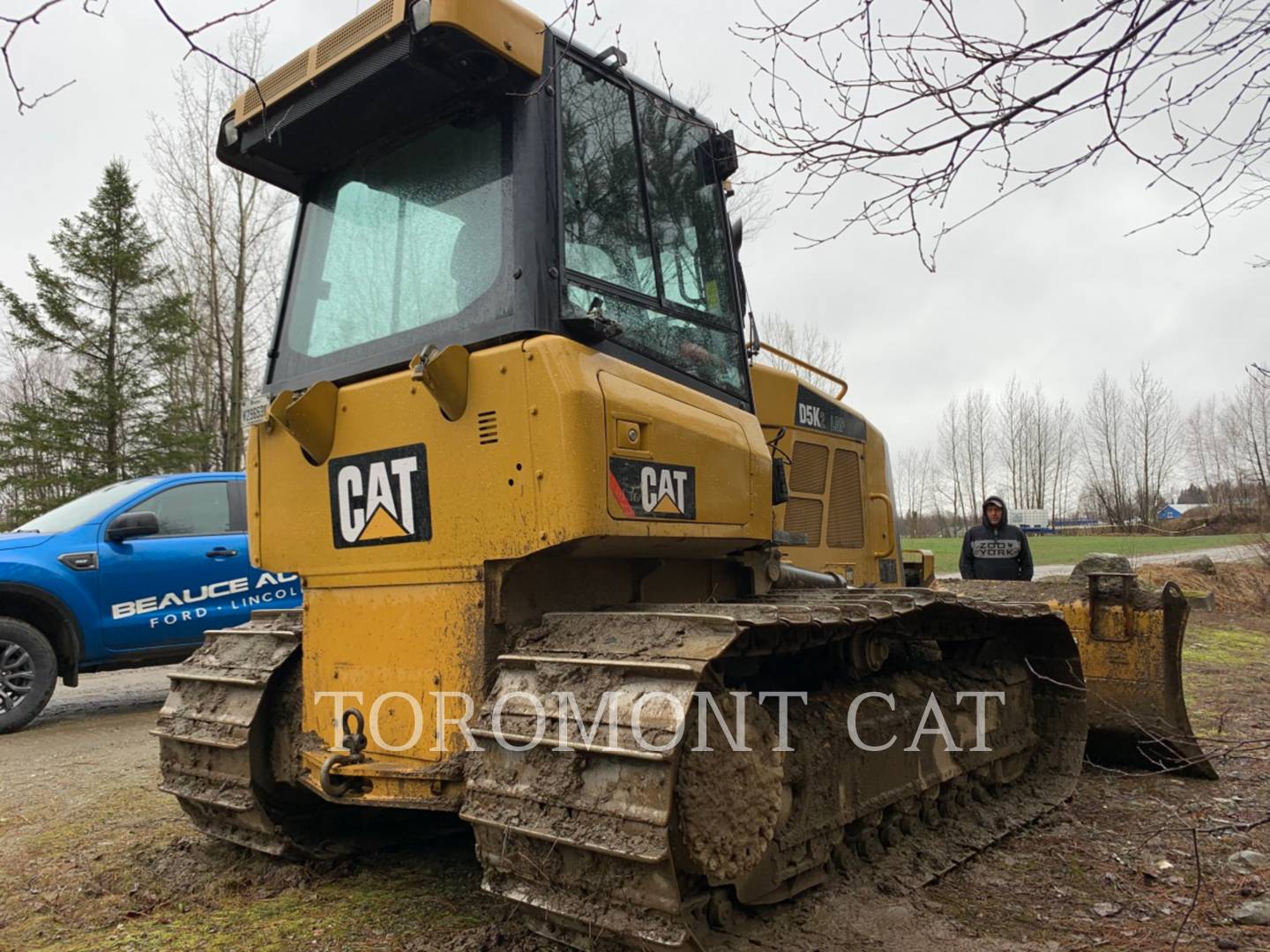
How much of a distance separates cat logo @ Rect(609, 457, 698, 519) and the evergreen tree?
862 inches

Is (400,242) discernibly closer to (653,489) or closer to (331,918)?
(653,489)

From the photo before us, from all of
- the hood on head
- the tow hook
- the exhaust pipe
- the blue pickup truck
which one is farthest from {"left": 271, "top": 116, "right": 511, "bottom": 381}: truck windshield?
the hood on head

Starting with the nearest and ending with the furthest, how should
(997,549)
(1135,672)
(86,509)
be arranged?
(1135,672), (86,509), (997,549)

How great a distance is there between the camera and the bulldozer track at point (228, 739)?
379cm

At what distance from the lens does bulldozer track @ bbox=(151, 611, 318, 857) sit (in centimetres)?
379

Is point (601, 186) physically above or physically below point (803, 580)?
above

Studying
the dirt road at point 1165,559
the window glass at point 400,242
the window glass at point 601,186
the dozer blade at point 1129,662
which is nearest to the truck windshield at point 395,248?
the window glass at point 400,242

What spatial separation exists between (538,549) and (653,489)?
44 cm

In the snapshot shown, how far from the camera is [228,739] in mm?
3791

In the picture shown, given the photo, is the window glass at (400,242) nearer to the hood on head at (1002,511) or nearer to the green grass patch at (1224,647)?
the hood on head at (1002,511)

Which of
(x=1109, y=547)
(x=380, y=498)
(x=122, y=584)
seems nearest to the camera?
(x=380, y=498)

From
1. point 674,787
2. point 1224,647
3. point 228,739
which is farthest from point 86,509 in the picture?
point 1224,647

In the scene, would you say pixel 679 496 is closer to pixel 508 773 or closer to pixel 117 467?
pixel 508 773

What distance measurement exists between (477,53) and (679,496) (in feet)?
5.21
